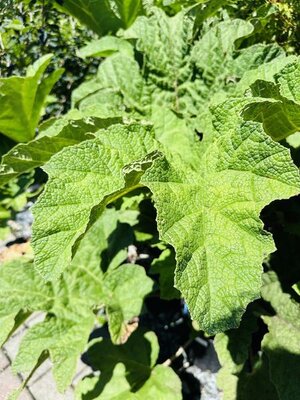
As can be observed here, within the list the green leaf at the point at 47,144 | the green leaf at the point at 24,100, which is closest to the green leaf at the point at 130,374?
the green leaf at the point at 47,144

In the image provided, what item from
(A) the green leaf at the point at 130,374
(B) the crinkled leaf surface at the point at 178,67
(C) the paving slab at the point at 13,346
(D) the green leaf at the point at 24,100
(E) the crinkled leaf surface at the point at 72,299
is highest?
(B) the crinkled leaf surface at the point at 178,67

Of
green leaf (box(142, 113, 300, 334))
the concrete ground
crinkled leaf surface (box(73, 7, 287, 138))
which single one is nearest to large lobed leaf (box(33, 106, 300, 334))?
green leaf (box(142, 113, 300, 334))

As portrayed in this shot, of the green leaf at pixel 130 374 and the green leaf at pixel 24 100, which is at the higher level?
the green leaf at pixel 24 100

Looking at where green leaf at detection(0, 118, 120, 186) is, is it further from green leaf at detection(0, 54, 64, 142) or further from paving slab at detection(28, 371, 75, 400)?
paving slab at detection(28, 371, 75, 400)

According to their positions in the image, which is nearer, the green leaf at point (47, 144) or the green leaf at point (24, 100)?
the green leaf at point (47, 144)

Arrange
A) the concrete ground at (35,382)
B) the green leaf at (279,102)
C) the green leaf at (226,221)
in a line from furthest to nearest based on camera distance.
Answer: the concrete ground at (35,382)
the green leaf at (279,102)
the green leaf at (226,221)

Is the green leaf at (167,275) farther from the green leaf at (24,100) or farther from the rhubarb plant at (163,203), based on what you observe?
the green leaf at (24,100)

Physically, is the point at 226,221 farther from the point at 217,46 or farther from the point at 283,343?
the point at 217,46

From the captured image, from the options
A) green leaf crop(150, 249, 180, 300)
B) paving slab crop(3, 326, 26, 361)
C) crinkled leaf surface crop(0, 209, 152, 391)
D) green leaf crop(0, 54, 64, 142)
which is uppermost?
green leaf crop(0, 54, 64, 142)
